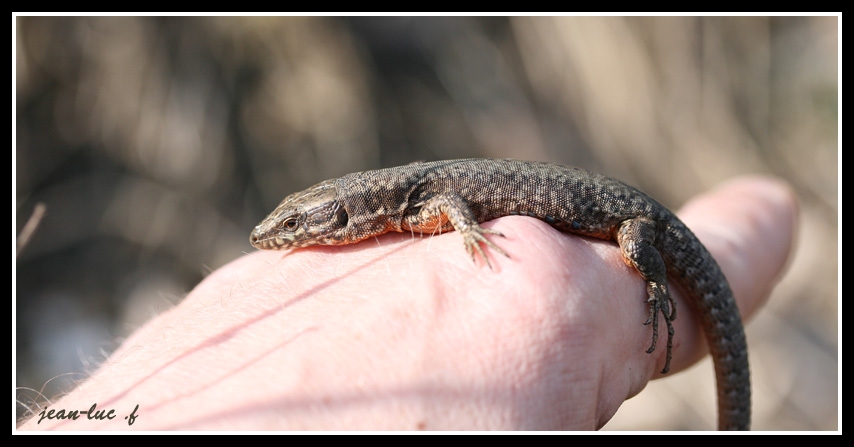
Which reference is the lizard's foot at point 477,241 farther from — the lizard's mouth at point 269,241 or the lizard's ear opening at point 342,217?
the lizard's mouth at point 269,241

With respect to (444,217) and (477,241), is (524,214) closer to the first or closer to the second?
(444,217)

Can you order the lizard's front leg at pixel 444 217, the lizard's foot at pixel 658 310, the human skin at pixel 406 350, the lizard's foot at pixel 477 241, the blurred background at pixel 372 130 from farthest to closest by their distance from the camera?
1. the blurred background at pixel 372 130
2. the lizard's foot at pixel 658 310
3. the lizard's front leg at pixel 444 217
4. the lizard's foot at pixel 477 241
5. the human skin at pixel 406 350

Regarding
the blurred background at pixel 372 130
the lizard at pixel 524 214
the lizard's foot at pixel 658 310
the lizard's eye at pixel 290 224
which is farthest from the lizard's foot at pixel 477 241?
the blurred background at pixel 372 130

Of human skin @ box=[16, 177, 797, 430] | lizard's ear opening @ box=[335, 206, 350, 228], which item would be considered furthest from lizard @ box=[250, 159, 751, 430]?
human skin @ box=[16, 177, 797, 430]

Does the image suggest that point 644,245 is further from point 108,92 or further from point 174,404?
point 108,92

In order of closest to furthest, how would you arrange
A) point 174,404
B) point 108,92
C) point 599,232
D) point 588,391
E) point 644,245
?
1. point 174,404
2. point 588,391
3. point 644,245
4. point 599,232
5. point 108,92

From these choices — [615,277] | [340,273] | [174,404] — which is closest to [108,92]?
[340,273]

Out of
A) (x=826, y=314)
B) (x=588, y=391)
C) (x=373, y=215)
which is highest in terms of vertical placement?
(x=373, y=215)

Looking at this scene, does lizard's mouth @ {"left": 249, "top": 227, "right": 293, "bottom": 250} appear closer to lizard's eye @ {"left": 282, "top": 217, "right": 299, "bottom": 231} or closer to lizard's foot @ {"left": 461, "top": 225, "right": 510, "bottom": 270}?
lizard's eye @ {"left": 282, "top": 217, "right": 299, "bottom": 231}
